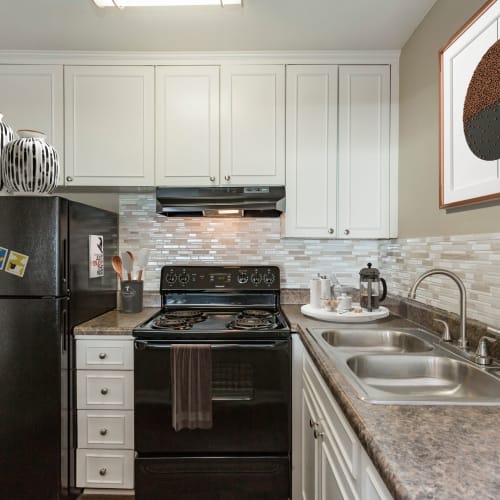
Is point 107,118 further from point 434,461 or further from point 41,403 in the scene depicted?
point 434,461

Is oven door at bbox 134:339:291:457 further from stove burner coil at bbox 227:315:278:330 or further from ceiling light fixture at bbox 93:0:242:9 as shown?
ceiling light fixture at bbox 93:0:242:9

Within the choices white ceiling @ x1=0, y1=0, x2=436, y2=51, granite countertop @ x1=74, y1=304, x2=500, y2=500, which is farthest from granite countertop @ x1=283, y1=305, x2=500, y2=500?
white ceiling @ x1=0, y1=0, x2=436, y2=51

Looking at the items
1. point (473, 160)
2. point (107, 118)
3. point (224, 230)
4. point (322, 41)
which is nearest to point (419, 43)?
point (322, 41)

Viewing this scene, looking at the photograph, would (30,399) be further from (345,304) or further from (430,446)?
(430,446)

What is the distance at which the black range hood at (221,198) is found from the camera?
2.11m

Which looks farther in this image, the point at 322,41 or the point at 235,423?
the point at 322,41

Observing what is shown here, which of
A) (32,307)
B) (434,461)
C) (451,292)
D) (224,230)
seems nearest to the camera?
(434,461)

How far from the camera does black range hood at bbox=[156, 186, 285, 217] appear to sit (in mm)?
2107

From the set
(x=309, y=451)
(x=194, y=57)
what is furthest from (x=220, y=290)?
(x=194, y=57)

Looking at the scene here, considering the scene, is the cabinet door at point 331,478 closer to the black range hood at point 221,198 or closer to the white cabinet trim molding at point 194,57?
the black range hood at point 221,198

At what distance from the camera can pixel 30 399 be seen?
5.78 feet

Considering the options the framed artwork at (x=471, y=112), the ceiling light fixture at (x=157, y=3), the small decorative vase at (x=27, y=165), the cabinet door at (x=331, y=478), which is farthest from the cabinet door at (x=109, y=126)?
the cabinet door at (x=331, y=478)

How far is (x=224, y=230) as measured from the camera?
8.20 feet

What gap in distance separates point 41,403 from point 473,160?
2169mm
